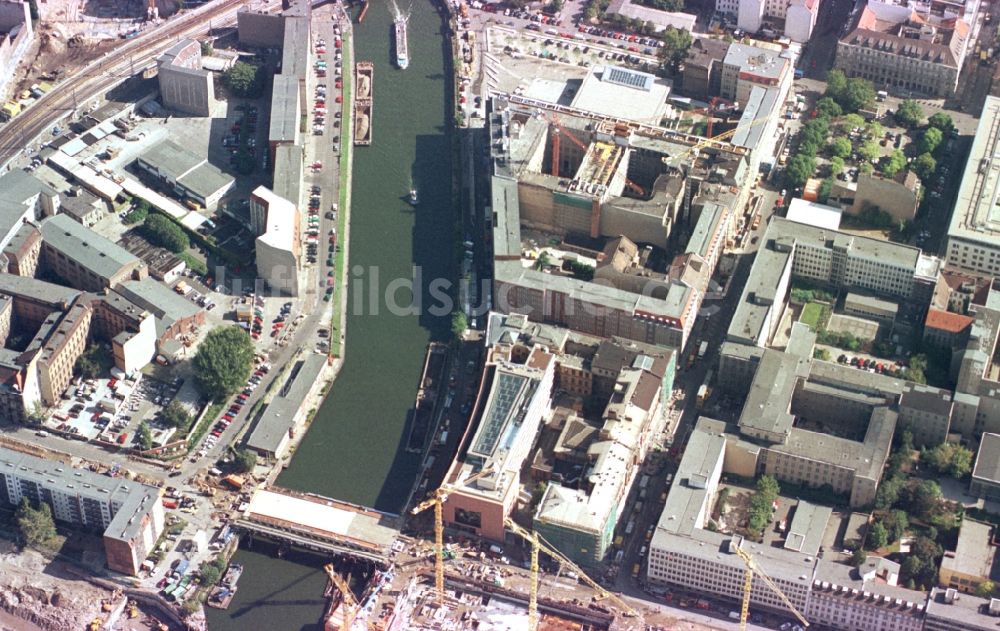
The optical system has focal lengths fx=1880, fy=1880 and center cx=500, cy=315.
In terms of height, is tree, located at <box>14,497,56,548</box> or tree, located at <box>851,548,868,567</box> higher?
tree, located at <box>851,548,868,567</box>

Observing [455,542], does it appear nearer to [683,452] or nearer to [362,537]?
[362,537]

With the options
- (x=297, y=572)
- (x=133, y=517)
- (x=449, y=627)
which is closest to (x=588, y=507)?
(x=449, y=627)

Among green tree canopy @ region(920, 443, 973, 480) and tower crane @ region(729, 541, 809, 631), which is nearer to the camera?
tower crane @ region(729, 541, 809, 631)

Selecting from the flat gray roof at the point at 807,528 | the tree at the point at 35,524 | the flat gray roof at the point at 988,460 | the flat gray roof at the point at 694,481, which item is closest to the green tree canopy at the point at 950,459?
the flat gray roof at the point at 988,460

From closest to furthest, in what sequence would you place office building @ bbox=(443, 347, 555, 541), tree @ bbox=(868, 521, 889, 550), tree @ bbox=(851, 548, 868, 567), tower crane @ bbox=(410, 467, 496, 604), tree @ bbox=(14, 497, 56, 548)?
tree @ bbox=(851, 548, 868, 567)
tower crane @ bbox=(410, 467, 496, 604)
tree @ bbox=(868, 521, 889, 550)
office building @ bbox=(443, 347, 555, 541)
tree @ bbox=(14, 497, 56, 548)

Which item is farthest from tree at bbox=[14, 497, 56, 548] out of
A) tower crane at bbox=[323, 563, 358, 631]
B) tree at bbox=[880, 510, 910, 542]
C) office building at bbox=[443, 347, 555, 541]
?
tree at bbox=[880, 510, 910, 542]

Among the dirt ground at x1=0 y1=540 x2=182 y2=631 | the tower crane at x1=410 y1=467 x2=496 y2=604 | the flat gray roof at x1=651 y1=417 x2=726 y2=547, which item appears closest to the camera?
the tower crane at x1=410 y1=467 x2=496 y2=604

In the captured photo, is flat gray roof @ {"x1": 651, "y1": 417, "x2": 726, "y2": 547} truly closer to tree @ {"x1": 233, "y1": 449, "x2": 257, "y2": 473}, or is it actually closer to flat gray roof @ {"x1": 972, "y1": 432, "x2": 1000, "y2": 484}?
flat gray roof @ {"x1": 972, "y1": 432, "x2": 1000, "y2": 484}

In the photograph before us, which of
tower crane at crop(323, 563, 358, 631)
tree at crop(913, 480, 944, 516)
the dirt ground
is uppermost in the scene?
tree at crop(913, 480, 944, 516)
